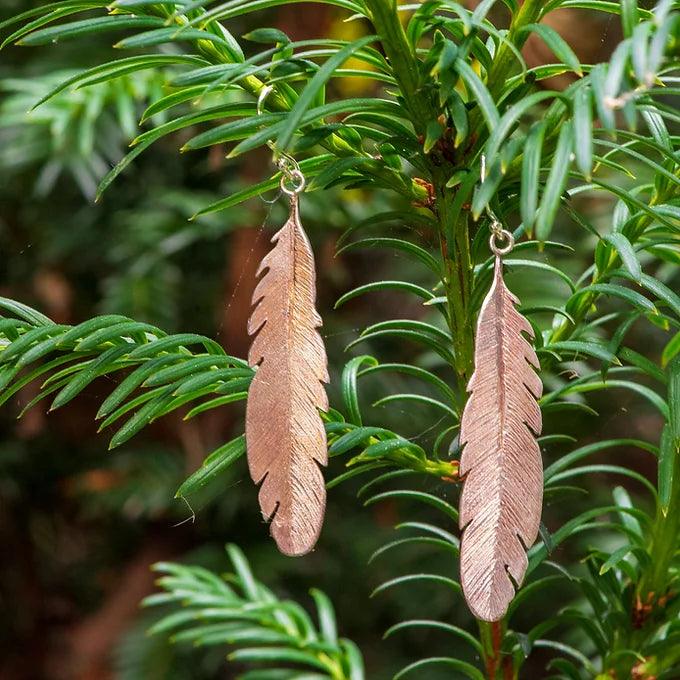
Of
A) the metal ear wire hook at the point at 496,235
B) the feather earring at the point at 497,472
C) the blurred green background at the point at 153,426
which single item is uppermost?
the metal ear wire hook at the point at 496,235

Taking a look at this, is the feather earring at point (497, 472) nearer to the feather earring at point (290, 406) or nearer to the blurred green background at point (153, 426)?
the feather earring at point (290, 406)

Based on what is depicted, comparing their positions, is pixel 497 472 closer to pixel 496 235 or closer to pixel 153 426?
pixel 496 235

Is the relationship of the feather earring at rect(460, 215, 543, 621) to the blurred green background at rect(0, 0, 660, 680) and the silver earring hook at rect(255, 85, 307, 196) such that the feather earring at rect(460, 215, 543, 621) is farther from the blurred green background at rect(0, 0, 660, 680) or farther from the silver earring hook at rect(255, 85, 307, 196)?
the blurred green background at rect(0, 0, 660, 680)

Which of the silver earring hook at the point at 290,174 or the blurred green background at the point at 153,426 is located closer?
the silver earring hook at the point at 290,174

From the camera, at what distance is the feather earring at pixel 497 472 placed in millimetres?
295

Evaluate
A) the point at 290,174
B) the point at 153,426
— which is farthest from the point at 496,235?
the point at 153,426

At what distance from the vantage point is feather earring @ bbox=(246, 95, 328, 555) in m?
0.31

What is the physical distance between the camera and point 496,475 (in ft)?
0.97

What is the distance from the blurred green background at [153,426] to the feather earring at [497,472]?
0.65 meters

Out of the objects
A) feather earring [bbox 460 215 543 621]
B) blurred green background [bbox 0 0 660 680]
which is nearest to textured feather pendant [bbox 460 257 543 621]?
feather earring [bbox 460 215 543 621]

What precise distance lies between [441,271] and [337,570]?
854 mm

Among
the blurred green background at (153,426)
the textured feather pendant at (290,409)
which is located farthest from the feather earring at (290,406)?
the blurred green background at (153,426)

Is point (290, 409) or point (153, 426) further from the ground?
point (290, 409)

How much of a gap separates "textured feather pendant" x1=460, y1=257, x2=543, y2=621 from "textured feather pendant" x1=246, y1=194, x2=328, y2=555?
0.05 meters
